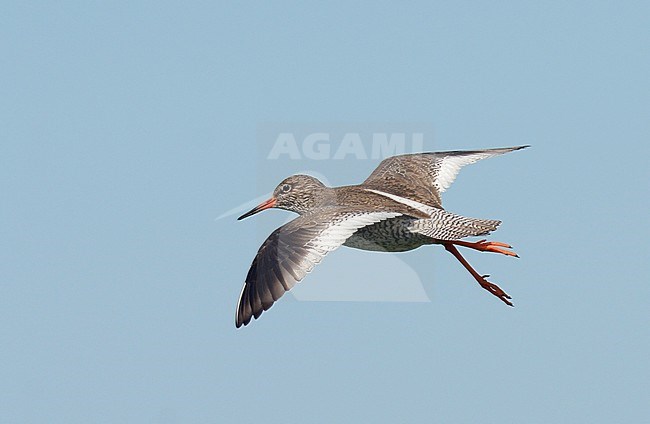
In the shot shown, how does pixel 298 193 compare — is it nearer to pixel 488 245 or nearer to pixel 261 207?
pixel 261 207

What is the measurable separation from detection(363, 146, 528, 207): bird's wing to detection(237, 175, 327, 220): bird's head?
1239 millimetres

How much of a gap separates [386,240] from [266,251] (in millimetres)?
2931

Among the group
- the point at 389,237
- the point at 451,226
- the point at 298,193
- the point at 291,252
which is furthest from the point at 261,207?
the point at 451,226

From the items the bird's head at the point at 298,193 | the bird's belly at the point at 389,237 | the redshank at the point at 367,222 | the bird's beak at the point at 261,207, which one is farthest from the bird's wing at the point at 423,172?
the bird's beak at the point at 261,207

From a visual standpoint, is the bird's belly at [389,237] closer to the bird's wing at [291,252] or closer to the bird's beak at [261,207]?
the bird's wing at [291,252]

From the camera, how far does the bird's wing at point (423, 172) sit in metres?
22.4

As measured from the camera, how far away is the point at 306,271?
17625 millimetres

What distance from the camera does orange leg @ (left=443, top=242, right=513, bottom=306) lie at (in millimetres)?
21875

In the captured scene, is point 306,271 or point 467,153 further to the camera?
point 467,153

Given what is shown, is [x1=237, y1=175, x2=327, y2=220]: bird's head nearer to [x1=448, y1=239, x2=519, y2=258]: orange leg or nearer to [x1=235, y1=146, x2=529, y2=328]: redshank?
[x1=235, y1=146, x2=529, y2=328]: redshank

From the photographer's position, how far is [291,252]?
18.0 meters

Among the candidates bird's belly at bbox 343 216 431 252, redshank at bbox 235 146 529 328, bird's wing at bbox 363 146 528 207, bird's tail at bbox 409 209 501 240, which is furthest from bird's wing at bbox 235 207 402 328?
bird's wing at bbox 363 146 528 207

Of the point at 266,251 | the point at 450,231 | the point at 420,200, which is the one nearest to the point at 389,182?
the point at 420,200

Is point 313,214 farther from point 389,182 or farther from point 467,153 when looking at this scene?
point 467,153
